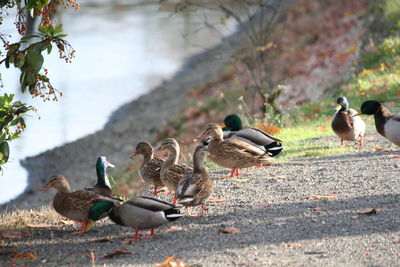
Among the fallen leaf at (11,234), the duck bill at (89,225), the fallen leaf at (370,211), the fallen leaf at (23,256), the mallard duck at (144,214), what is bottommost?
the fallen leaf at (23,256)

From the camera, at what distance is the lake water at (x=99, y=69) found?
2031 centimetres

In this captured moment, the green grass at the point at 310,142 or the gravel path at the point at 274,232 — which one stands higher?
the green grass at the point at 310,142

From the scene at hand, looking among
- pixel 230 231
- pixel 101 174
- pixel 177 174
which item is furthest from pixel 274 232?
pixel 101 174

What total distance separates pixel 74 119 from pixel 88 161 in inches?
170

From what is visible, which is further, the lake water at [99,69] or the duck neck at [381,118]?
the lake water at [99,69]

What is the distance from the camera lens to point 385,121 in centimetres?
991

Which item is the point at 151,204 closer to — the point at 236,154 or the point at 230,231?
the point at 230,231

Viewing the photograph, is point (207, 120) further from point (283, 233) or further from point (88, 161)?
point (283, 233)

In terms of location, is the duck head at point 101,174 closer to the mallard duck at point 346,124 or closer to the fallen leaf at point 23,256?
the fallen leaf at point 23,256

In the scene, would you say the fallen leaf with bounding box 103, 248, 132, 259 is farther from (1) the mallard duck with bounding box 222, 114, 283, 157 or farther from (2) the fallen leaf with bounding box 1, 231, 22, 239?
(1) the mallard duck with bounding box 222, 114, 283, 157

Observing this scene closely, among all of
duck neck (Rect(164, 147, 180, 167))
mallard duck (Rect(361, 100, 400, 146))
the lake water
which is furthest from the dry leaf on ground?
the lake water

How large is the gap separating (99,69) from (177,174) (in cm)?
2246

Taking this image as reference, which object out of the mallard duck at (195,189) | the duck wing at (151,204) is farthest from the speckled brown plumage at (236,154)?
the duck wing at (151,204)

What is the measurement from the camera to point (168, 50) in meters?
35.0
